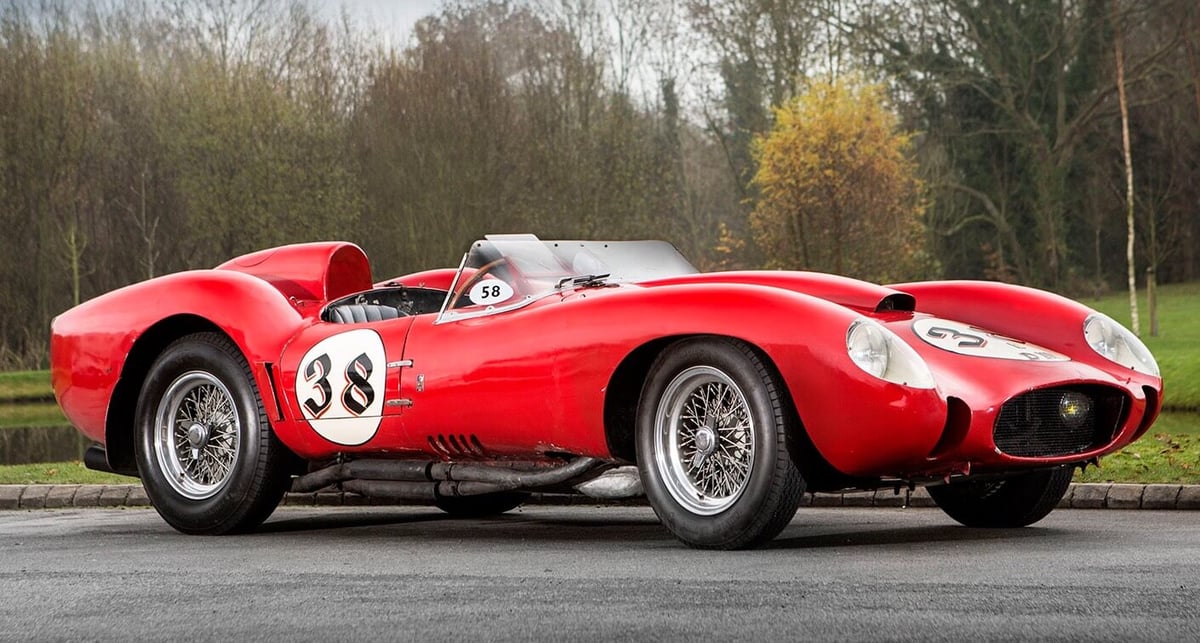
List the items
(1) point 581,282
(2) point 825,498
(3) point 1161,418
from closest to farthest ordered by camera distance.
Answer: (1) point 581,282
(2) point 825,498
(3) point 1161,418

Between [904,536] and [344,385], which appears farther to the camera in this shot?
[344,385]

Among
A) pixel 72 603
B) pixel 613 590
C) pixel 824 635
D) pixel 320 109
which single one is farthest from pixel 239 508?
pixel 320 109

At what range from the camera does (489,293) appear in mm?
6895

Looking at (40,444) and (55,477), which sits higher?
(55,477)

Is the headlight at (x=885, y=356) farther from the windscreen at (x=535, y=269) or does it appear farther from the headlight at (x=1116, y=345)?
the windscreen at (x=535, y=269)

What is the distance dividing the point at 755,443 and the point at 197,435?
329 centimetres

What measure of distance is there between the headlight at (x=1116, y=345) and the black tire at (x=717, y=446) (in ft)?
5.64

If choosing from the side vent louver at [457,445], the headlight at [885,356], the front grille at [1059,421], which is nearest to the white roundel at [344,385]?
the side vent louver at [457,445]

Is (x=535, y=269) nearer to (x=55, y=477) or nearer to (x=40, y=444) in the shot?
(x=55, y=477)

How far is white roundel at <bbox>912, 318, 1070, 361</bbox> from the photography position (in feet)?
19.9

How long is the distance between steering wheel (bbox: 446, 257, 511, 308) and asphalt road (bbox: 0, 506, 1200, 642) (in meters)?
1.12

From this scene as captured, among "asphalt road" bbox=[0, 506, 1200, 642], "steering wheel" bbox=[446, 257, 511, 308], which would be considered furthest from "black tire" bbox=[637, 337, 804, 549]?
"steering wheel" bbox=[446, 257, 511, 308]

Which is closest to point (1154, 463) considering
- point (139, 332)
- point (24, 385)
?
point (139, 332)

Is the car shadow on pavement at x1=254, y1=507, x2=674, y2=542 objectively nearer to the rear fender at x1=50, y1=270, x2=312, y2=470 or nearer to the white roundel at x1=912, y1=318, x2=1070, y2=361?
the rear fender at x1=50, y1=270, x2=312, y2=470
